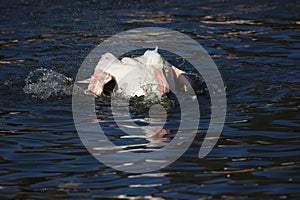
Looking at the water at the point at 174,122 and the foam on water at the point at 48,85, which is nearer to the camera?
the water at the point at 174,122

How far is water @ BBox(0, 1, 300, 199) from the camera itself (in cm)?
542

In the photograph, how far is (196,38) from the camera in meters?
10.9

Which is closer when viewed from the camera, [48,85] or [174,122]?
[174,122]

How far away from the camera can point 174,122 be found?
23.0ft

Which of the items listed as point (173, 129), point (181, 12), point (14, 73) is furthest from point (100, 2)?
point (173, 129)

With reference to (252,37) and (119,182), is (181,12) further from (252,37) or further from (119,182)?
(119,182)

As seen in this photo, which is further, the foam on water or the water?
the foam on water

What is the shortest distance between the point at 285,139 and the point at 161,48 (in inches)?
168

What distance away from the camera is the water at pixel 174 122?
542 cm

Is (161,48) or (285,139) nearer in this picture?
(285,139)

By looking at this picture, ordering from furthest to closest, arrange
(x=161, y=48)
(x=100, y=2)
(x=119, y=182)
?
(x=100, y=2), (x=161, y=48), (x=119, y=182)

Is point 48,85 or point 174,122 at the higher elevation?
point 48,85

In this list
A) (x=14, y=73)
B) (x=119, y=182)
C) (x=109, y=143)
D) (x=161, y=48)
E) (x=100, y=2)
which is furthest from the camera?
(x=100, y=2)

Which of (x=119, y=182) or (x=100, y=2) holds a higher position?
(x=100, y=2)
